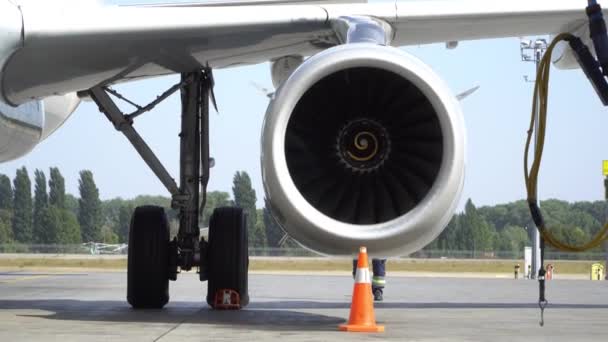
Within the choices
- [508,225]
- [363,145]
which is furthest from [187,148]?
[508,225]

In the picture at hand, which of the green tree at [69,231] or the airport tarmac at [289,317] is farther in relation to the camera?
the green tree at [69,231]

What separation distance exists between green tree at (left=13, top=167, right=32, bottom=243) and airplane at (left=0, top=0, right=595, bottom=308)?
68282 mm

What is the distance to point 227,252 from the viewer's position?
1117 centimetres

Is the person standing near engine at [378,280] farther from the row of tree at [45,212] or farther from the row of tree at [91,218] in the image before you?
the row of tree at [45,212]

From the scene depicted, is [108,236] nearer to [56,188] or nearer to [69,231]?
[56,188]

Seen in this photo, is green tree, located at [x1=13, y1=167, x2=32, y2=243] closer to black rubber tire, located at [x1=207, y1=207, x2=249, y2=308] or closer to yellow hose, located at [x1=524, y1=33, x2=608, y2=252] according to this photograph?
black rubber tire, located at [x1=207, y1=207, x2=249, y2=308]

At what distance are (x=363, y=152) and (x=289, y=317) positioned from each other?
2393mm

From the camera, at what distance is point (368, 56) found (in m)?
8.63

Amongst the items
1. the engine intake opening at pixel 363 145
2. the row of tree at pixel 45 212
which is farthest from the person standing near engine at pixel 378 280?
the row of tree at pixel 45 212

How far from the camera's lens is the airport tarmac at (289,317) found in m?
8.77

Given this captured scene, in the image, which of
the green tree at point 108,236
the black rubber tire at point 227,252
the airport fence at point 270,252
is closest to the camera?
the black rubber tire at point 227,252

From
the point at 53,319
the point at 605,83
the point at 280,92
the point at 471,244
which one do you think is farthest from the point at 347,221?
the point at 471,244

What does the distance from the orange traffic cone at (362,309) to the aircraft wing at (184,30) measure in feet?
6.67

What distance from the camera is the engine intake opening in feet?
28.9
